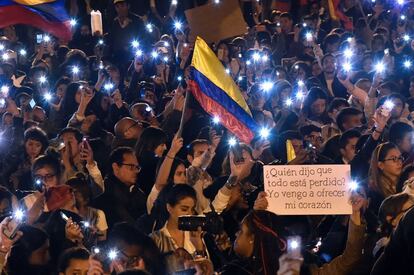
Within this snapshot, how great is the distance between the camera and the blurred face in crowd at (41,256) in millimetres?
4559

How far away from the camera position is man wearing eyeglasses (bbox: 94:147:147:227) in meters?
6.10

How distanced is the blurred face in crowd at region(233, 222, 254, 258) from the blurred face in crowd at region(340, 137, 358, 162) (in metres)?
2.51

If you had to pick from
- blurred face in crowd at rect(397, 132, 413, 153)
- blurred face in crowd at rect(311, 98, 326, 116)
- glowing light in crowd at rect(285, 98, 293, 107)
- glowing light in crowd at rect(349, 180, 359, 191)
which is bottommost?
glowing light in crowd at rect(349, 180, 359, 191)

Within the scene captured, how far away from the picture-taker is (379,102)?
8852mm

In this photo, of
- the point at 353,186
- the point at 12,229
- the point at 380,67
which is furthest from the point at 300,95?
the point at 12,229

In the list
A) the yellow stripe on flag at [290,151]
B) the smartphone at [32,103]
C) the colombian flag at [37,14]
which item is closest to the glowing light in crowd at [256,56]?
the colombian flag at [37,14]

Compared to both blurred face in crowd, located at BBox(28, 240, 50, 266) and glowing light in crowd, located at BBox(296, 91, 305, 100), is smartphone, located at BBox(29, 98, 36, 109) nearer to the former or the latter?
glowing light in crowd, located at BBox(296, 91, 305, 100)

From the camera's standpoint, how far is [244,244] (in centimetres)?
482

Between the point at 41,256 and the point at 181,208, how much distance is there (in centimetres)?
111

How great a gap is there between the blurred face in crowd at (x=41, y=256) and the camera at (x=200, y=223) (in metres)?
0.82

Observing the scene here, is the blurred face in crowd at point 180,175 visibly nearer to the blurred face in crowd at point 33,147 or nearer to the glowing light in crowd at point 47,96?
the blurred face in crowd at point 33,147

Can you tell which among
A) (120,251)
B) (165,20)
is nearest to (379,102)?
(120,251)

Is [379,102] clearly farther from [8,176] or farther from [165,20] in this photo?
[165,20]

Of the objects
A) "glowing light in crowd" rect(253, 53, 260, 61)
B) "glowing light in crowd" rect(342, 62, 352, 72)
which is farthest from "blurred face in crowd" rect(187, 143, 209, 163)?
"glowing light in crowd" rect(253, 53, 260, 61)
